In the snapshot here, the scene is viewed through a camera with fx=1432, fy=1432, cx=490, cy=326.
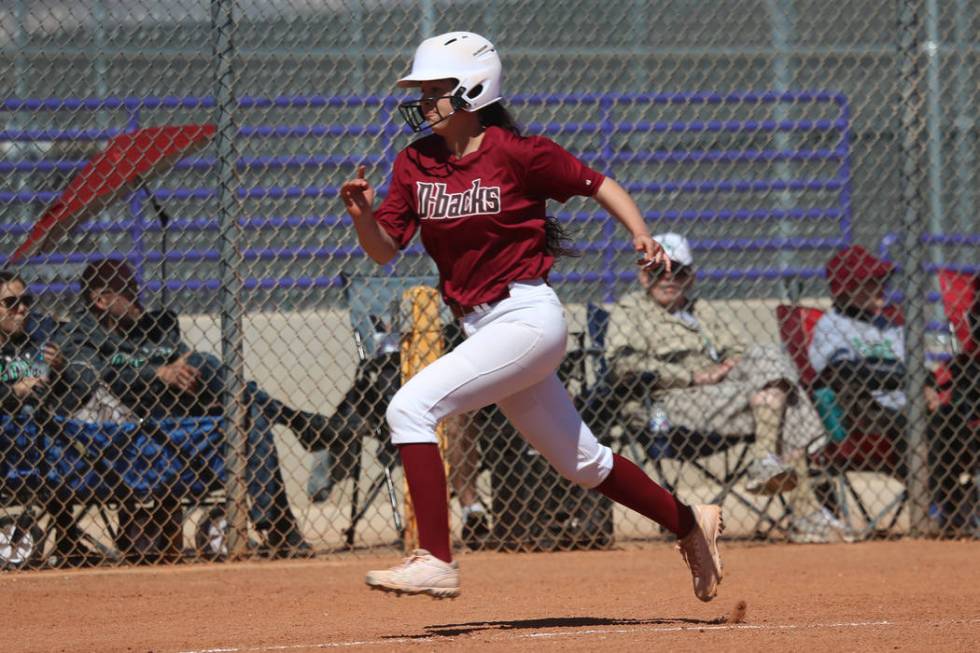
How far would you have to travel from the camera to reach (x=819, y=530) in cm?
726

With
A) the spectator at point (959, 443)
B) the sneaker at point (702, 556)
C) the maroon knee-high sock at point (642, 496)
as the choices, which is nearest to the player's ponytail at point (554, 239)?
the maroon knee-high sock at point (642, 496)

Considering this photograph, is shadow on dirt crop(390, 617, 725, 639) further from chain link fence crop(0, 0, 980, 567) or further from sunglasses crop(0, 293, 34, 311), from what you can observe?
sunglasses crop(0, 293, 34, 311)

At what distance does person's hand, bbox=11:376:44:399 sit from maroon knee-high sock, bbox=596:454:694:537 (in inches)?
116

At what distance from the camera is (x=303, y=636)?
4.42 meters

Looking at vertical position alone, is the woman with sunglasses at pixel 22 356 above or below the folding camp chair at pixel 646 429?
above

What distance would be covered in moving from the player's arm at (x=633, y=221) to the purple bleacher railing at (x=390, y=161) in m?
2.48

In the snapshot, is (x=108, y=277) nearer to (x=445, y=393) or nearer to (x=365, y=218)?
(x=365, y=218)

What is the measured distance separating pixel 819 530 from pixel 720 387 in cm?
90

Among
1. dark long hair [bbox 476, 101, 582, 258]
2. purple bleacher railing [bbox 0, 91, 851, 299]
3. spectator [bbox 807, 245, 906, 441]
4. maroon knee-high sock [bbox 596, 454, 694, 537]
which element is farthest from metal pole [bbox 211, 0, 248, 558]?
spectator [bbox 807, 245, 906, 441]

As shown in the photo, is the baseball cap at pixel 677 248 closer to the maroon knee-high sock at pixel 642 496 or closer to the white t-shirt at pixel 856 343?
the white t-shirt at pixel 856 343

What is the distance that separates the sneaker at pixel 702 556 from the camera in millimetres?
4547

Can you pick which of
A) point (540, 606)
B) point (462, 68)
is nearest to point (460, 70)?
point (462, 68)

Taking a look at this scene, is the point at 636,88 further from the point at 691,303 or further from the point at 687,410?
the point at 687,410

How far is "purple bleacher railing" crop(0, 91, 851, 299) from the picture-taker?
6.96m
